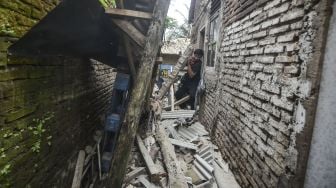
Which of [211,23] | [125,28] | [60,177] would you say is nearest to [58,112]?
[60,177]

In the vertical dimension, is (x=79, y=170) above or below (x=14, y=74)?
below

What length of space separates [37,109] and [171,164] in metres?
2.38

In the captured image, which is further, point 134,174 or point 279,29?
point 134,174

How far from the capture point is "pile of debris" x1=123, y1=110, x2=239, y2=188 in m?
3.79

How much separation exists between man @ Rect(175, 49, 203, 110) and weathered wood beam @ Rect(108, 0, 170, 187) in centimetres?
610

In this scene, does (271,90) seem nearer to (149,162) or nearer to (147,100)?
(149,162)

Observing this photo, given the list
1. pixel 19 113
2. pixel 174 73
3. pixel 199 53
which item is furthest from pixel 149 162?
pixel 199 53

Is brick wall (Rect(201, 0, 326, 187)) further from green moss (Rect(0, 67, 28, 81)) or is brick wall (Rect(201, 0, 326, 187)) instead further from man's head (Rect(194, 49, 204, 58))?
man's head (Rect(194, 49, 204, 58))

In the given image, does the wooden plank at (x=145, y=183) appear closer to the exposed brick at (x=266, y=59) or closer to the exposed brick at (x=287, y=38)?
the exposed brick at (x=266, y=59)

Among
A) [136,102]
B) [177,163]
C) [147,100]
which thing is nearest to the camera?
[136,102]

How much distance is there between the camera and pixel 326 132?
77.5 inches

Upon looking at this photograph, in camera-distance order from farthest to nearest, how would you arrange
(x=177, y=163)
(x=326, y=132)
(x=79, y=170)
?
(x=177, y=163) → (x=79, y=170) → (x=326, y=132)

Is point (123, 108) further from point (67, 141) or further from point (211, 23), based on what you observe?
point (211, 23)

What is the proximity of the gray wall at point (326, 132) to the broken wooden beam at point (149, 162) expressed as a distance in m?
2.28
